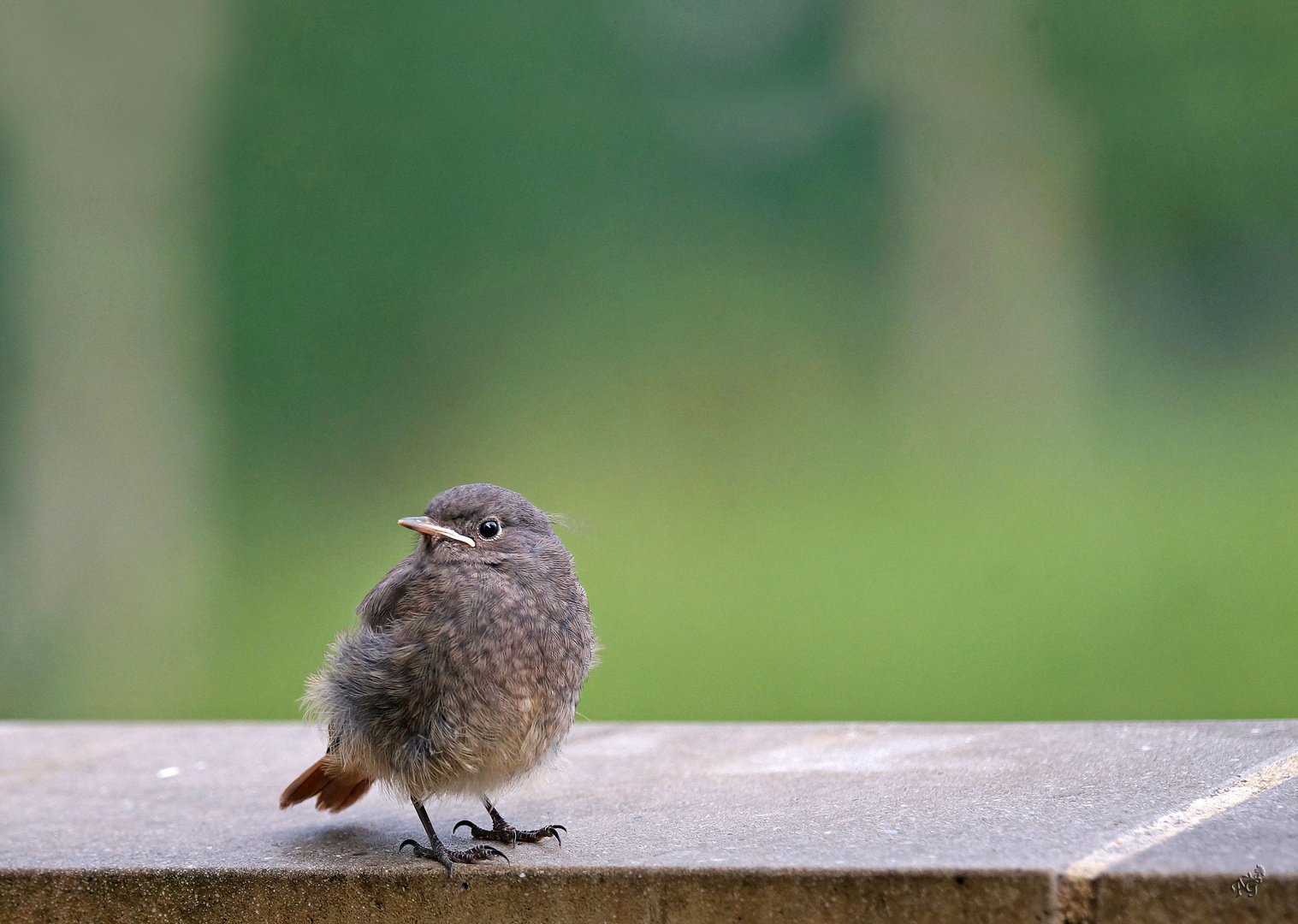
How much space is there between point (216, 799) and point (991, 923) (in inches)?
73.5

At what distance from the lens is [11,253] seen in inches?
255

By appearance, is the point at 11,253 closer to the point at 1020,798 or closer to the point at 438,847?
the point at 438,847

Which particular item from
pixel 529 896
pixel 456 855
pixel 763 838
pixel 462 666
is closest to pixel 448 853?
pixel 456 855

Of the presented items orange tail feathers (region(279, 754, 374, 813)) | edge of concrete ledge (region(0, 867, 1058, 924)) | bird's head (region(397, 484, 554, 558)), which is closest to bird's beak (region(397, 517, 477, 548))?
bird's head (region(397, 484, 554, 558))

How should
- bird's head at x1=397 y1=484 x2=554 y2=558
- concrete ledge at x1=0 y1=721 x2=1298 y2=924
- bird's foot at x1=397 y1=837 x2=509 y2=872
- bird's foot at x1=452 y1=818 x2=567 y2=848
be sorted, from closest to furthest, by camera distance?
concrete ledge at x1=0 y1=721 x2=1298 y2=924 < bird's foot at x1=397 y1=837 x2=509 y2=872 < bird's foot at x1=452 y1=818 x2=567 y2=848 < bird's head at x1=397 y1=484 x2=554 y2=558

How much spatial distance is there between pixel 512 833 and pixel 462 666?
1.12 feet

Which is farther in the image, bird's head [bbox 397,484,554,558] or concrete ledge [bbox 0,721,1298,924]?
bird's head [bbox 397,484,554,558]

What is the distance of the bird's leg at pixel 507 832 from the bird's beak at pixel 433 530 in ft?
1.67

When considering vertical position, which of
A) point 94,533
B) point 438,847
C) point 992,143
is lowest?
point 94,533

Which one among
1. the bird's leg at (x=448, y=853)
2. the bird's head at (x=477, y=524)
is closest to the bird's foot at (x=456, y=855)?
the bird's leg at (x=448, y=853)

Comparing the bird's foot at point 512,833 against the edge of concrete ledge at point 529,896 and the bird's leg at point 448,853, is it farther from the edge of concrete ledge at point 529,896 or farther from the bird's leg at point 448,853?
the edge of concrete ledge at point 529,896

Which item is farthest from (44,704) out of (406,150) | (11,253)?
(406,150)

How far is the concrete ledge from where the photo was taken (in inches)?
73.9

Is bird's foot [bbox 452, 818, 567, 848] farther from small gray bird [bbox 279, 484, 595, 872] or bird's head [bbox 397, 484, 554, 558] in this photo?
bird's head [bbox 397, 484, 554, 558]
